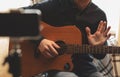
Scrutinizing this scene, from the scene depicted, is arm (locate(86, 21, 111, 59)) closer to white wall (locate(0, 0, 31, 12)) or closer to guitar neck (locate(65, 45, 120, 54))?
guitar neck (locate(65, 45, 120, 54))

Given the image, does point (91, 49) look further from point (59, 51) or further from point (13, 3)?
point (13, 3)

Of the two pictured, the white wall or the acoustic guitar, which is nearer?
the acoustic guitar

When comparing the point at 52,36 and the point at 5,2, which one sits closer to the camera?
the point at 52,36

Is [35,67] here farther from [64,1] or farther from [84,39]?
[64,1]

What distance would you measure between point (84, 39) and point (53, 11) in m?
0.26

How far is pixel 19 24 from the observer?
1.79ft

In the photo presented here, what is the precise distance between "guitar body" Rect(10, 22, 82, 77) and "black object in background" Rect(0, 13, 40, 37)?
2.89ft

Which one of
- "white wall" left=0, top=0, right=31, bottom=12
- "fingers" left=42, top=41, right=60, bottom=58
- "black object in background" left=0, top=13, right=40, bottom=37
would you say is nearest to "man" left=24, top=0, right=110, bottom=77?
"fingers" left=42, top=41, right=60, bottom=58

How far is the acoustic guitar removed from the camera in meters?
1.42

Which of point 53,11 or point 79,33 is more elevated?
point 53,11

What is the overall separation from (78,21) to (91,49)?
0.22 m

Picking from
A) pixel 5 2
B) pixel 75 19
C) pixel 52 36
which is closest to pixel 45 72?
pixel 52 36

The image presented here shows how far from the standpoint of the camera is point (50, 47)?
55.1 inches

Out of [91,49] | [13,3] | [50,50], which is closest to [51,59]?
[50,50]
